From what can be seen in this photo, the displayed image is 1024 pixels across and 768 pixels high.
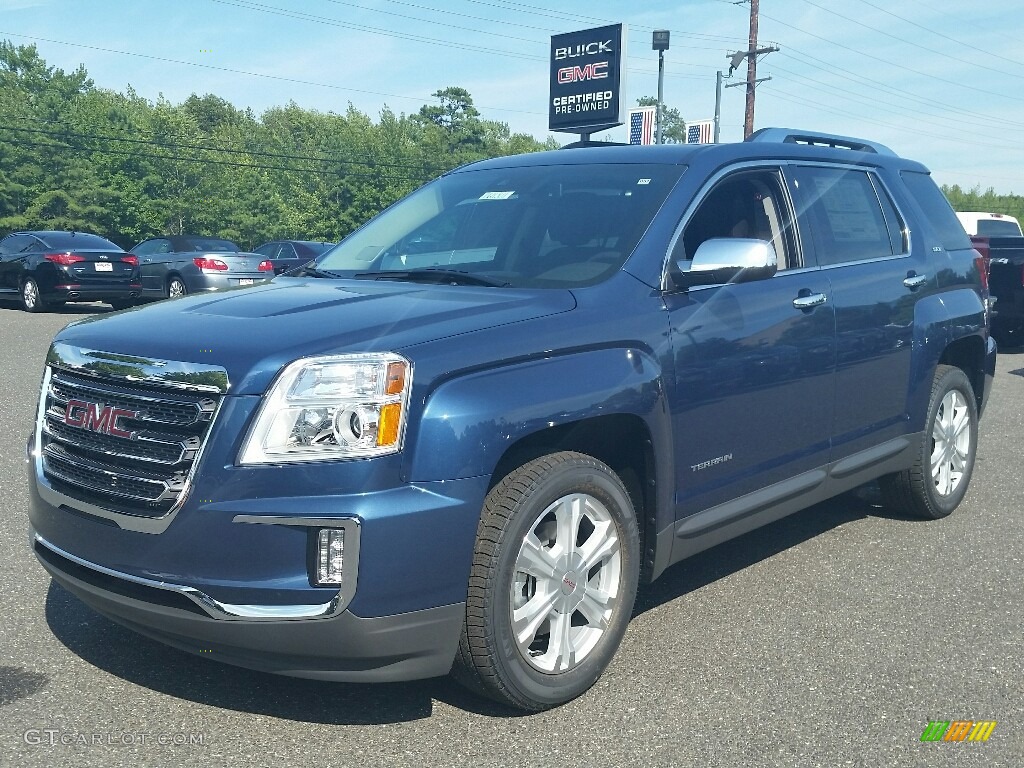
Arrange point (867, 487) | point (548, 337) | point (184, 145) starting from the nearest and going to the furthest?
point (548, 337) → point (867, 487) → point (184, 145)

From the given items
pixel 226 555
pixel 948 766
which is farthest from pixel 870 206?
pixel 226 555

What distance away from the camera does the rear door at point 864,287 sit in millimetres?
4945

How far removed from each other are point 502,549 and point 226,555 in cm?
81

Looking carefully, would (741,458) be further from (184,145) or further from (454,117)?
(454,117)

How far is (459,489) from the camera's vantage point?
3.17 meters

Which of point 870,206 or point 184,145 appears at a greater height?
point 184,145

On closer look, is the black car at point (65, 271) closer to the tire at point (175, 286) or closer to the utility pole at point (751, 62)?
the tire at point (175, 286)

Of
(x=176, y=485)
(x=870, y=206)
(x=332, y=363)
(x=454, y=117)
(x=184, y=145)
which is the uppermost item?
(x=454, y=117)

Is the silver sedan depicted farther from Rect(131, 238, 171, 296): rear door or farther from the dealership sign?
the dealership sign

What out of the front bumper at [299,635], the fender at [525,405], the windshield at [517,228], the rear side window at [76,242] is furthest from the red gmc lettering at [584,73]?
the front bumper at [299,635]

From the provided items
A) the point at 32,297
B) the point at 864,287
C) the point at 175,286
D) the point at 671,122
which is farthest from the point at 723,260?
the point at 671,122

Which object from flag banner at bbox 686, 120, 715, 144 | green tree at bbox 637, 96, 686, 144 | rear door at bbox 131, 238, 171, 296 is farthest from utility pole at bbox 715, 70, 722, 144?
green tree at bbox 637, 96, 686, 144

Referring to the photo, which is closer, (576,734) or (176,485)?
(176,485)

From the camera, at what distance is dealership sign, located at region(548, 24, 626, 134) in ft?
118
